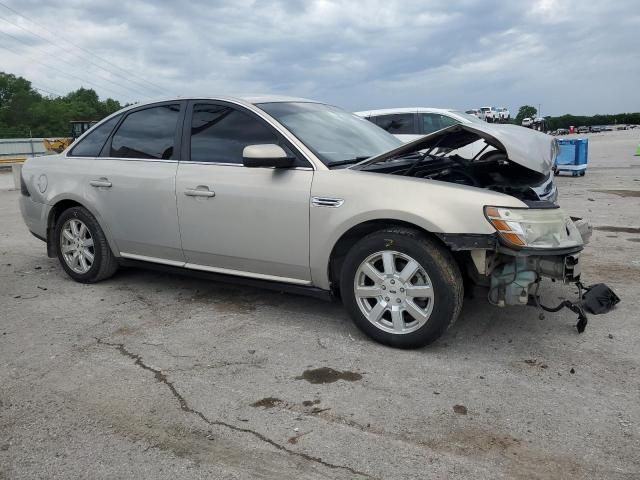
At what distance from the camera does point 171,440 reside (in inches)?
106

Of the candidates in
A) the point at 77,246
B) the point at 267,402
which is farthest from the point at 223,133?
the point at 267,402

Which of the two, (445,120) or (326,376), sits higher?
(445,120)

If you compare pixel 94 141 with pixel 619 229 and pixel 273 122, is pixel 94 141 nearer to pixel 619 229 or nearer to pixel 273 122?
pixel 273 122

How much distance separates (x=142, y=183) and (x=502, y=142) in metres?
2.84

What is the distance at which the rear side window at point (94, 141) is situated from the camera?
16.9 feet

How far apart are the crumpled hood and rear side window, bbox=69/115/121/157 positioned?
8.40 ft

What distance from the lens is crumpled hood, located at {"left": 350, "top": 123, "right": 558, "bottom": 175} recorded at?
140 inches

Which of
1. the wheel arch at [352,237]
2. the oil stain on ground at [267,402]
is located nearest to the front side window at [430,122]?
the wheel arch at [352,237]

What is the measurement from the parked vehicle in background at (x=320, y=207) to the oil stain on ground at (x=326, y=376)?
44 centimetres

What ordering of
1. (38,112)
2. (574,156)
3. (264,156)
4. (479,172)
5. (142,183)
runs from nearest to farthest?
(264,156)
(479,172)
(142,183)
(574,156)
(38,112)

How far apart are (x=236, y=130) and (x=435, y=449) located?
2766 millimetres

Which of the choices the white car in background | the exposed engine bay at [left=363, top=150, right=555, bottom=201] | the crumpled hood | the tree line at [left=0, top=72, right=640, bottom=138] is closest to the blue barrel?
the white car in background

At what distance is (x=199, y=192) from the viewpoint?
14.0 feet

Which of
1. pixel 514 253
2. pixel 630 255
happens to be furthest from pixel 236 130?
pixel 630 255
